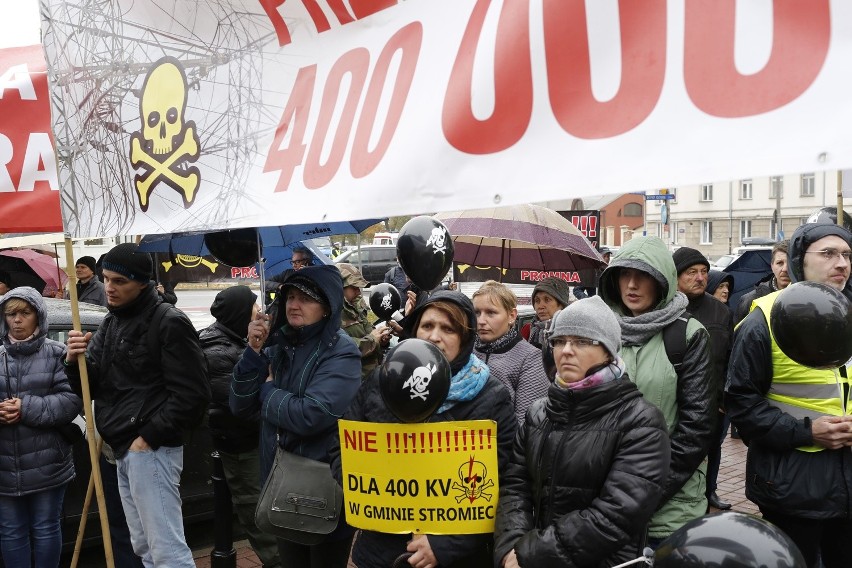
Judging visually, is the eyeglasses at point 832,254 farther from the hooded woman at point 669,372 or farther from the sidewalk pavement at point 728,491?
the sidewalk pavement at point 728,491

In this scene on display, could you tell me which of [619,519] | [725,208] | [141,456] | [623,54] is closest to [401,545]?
[619,519]

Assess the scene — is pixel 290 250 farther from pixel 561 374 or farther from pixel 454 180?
pixel 454 180

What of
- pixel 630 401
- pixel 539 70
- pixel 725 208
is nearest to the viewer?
pixel 539 70

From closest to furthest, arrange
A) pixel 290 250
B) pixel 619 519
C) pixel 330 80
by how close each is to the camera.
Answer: pixel 330 80 → pixel 619 519 → pixel 290 250

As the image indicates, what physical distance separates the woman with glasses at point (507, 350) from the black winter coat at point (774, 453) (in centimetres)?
97

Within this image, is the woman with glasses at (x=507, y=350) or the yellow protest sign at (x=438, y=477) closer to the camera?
the yellow protest sign at (x=438, y=477)

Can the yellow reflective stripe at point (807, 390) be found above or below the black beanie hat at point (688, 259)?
below

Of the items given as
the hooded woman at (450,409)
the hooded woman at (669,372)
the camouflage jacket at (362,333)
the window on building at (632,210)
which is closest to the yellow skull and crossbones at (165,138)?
the hooded woman at (450,409)

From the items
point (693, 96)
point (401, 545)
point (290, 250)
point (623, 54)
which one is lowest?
point (401, 545)

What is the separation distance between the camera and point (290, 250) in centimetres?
438

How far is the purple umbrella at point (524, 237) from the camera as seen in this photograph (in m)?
5.80

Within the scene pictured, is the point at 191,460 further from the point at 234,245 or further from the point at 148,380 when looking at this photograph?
the point at 234,245

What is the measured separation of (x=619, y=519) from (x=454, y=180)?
127cm

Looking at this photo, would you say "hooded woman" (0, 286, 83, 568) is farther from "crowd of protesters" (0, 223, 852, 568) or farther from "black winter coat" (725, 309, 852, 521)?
"black winter coat" (725, 309, 852, 521)
